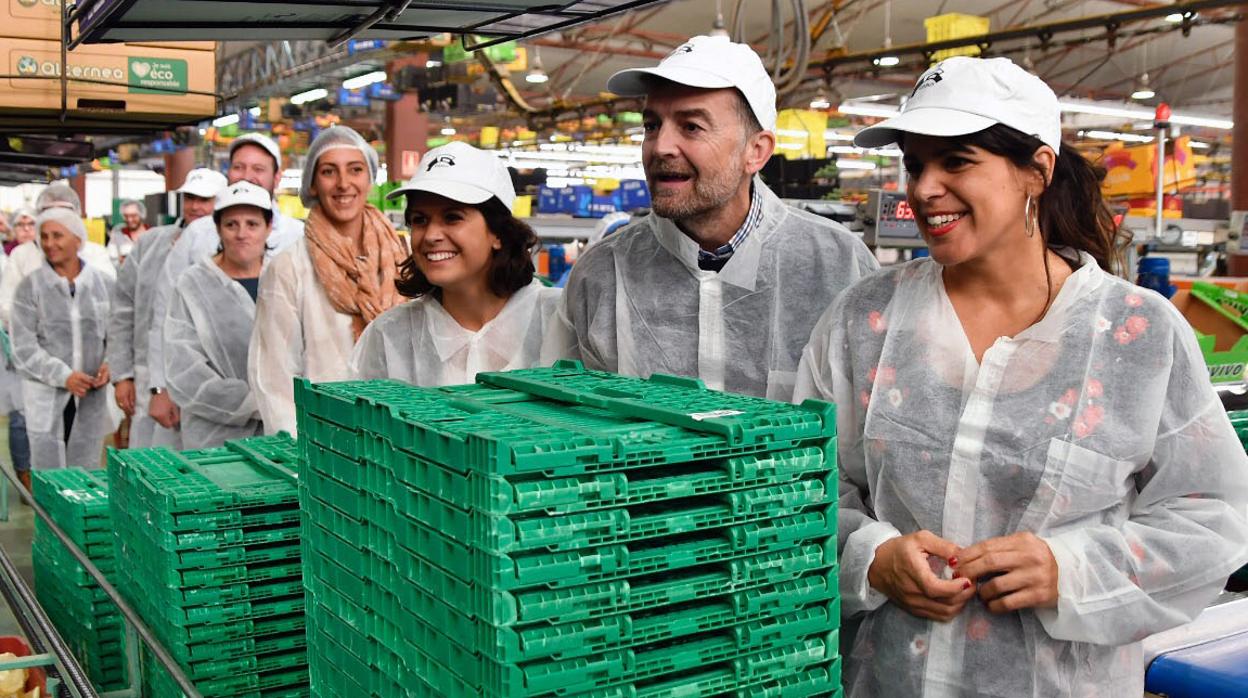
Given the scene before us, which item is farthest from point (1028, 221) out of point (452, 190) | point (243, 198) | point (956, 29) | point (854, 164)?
point (854, 164)

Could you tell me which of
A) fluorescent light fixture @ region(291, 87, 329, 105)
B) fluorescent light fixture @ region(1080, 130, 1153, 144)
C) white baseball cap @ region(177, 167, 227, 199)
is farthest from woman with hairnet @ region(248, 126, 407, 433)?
fluorescent light fixture @ region(1080, 130, 1153, 144)

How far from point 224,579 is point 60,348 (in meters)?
5.67

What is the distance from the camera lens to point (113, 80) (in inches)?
116

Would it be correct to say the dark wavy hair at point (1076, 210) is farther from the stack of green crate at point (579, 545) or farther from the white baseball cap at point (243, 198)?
the white baseball cap at point (243, 198)

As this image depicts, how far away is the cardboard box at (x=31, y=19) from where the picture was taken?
2812 millimetres

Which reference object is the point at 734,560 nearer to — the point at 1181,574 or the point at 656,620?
the point at 656,620

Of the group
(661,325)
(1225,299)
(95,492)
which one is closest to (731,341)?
(661,325)

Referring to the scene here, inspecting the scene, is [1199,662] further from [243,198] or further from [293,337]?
[243,198]

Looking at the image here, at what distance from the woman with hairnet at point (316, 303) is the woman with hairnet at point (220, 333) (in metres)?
0.59

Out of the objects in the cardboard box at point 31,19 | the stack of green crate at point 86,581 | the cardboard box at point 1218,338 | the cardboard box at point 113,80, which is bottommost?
the stack of green crate at point 86,581

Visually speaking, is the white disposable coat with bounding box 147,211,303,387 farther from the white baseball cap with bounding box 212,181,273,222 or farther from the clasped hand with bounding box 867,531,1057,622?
the clasped hand with bounding box 867,531,1057,622

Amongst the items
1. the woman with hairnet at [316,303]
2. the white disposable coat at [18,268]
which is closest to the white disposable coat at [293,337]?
the woman with hairnet at [316,303]

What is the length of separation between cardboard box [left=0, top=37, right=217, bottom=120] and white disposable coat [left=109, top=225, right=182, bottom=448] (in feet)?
8.02

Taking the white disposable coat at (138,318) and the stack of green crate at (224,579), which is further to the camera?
the white disposable coat at (138,318)
